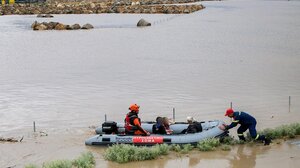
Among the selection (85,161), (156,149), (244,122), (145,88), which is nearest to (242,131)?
(244,122)

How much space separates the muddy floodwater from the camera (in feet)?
41.5


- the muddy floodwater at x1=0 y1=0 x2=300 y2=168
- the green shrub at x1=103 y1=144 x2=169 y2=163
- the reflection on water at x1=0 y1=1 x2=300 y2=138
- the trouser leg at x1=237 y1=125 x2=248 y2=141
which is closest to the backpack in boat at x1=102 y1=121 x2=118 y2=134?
the muddy floodwater at x1=0 y1=0 x2=300 y2=168

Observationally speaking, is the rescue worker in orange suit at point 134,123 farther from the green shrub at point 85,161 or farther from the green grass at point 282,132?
the green grass at point 282,132

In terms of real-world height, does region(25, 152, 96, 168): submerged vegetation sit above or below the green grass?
below

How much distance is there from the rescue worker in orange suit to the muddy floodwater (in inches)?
42.2

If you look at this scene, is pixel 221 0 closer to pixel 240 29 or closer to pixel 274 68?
pixel 240 29

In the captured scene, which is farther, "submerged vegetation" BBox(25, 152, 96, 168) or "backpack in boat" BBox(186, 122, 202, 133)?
"backpack in boat" BBox(186, 122, 202, 133)

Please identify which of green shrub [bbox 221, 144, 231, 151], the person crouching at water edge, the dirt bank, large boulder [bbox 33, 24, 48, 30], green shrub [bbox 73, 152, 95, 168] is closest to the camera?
green shrub [bbox 73, 152, 95, 168]

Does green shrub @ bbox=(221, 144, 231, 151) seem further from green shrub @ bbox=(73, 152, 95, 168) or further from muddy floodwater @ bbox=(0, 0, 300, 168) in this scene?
green shrub @ bbox=(73, 152, 95, 168)

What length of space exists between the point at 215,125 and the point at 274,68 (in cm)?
1379

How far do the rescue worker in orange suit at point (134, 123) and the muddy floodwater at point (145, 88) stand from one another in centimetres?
107

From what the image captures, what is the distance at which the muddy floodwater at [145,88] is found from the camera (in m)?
12.6

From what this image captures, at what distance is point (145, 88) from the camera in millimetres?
21453

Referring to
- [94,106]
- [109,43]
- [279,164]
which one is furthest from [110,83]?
[109,43]
